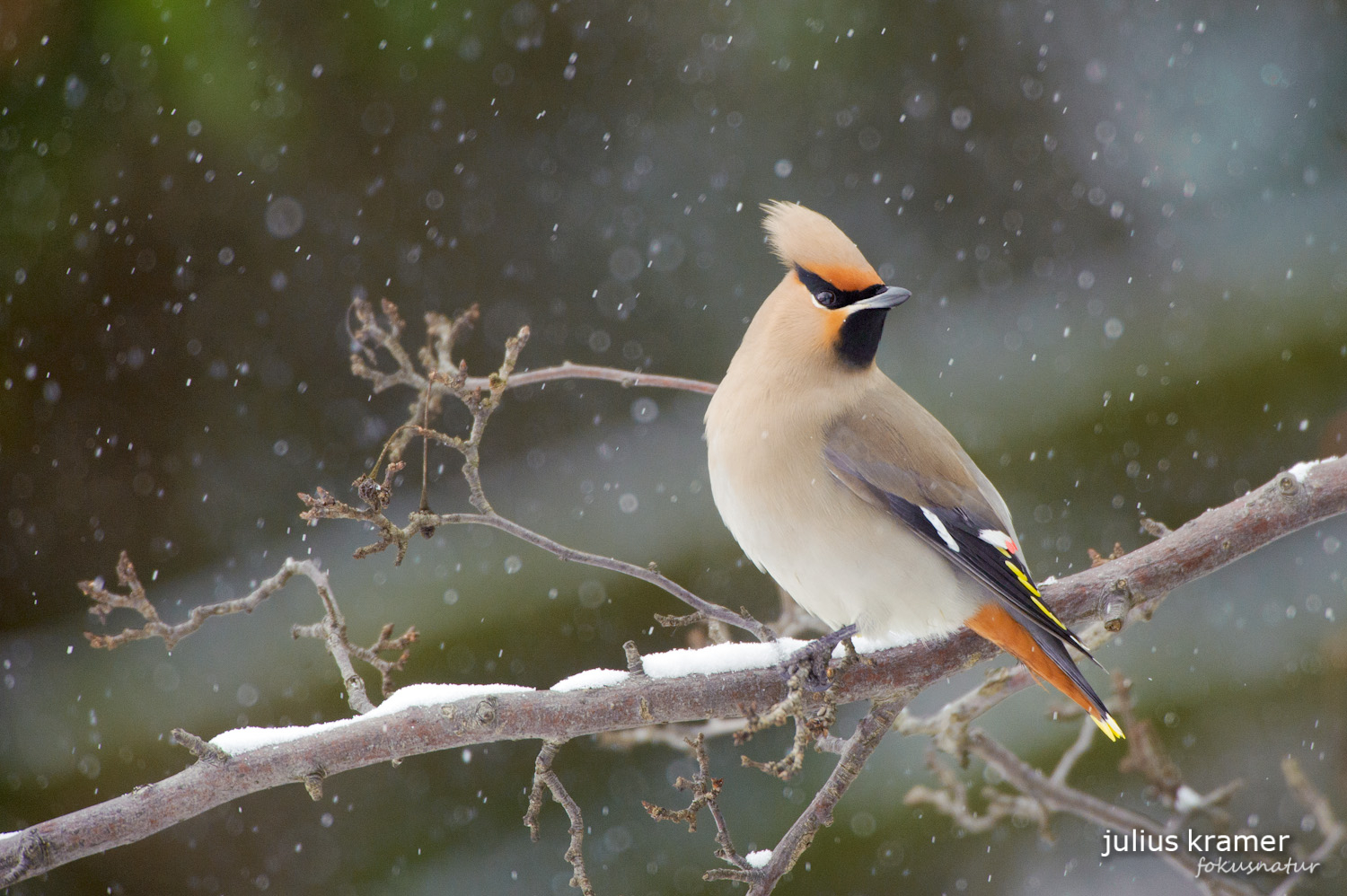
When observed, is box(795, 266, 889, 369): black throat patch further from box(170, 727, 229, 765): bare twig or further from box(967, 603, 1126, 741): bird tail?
box(170, 727, 229, 765): bare twig

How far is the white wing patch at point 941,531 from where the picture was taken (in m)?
1.81

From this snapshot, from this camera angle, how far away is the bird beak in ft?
5.50

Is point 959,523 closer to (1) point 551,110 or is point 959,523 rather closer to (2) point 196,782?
(2) point 196,782

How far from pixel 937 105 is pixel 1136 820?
2.65 metres

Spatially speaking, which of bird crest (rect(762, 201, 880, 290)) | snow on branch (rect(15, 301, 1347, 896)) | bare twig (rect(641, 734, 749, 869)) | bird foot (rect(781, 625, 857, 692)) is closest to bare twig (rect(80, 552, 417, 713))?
snow on branch (rect(15, 301, 1347, 896))

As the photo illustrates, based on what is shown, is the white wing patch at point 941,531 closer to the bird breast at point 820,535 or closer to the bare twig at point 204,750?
the bird breast at point 820,535

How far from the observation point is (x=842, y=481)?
1.86 m

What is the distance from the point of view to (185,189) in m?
3.58

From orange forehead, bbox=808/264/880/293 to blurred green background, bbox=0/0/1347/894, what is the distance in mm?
1903

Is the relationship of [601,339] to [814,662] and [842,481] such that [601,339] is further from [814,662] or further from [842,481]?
[814,662]

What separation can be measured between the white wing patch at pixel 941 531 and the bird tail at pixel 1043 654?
0.12 metres

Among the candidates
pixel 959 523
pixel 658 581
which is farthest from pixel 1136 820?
pixel 658 581

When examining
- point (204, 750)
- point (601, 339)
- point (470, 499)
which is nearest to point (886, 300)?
point (470, 499)

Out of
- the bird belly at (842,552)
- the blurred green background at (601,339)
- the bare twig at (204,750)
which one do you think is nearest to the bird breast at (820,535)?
the bird belly at (842,552)
